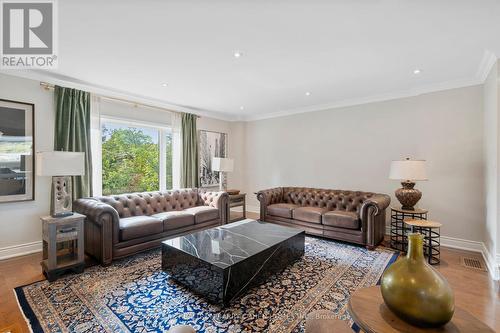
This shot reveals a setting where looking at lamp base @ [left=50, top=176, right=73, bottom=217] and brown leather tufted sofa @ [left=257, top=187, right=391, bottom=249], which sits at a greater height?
lamp base @ [left=50, top=176, right=73, bottom=217]

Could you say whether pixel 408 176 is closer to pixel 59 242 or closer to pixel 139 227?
pixel 139 227

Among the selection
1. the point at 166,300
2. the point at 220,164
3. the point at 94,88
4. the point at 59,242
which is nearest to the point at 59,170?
the point at 59,242

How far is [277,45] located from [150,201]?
3.26m

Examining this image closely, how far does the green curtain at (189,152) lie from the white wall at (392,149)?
71.5 inches

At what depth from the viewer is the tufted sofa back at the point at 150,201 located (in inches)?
149

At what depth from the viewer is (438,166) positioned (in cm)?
393

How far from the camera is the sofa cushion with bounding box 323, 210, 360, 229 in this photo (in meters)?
3.76

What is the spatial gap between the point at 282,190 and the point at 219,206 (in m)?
Result: 1.61

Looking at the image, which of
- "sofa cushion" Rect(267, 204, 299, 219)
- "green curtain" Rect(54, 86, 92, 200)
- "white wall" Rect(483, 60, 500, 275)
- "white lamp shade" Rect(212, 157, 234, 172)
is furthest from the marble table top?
"white wall" Rect(483, 60, 500, 275)

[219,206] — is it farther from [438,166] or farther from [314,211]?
[438,166]

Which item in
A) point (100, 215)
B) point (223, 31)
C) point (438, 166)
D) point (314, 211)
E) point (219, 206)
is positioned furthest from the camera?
point (219, 206)

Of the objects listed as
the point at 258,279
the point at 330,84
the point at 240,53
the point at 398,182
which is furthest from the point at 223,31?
the point at 398,182

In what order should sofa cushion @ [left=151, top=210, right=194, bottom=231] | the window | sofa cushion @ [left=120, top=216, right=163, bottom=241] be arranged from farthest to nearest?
the window, sofa cushion @ [left=151, top=210, right=194, bottom=231], sofa cushion @ [left=120, top=216, right=163, bottom=241]

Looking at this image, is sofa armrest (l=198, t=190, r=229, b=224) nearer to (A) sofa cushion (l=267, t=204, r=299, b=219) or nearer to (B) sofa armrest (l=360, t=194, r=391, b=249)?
(A) sofa cushion (l=267, t=204, r=299, b=219)
